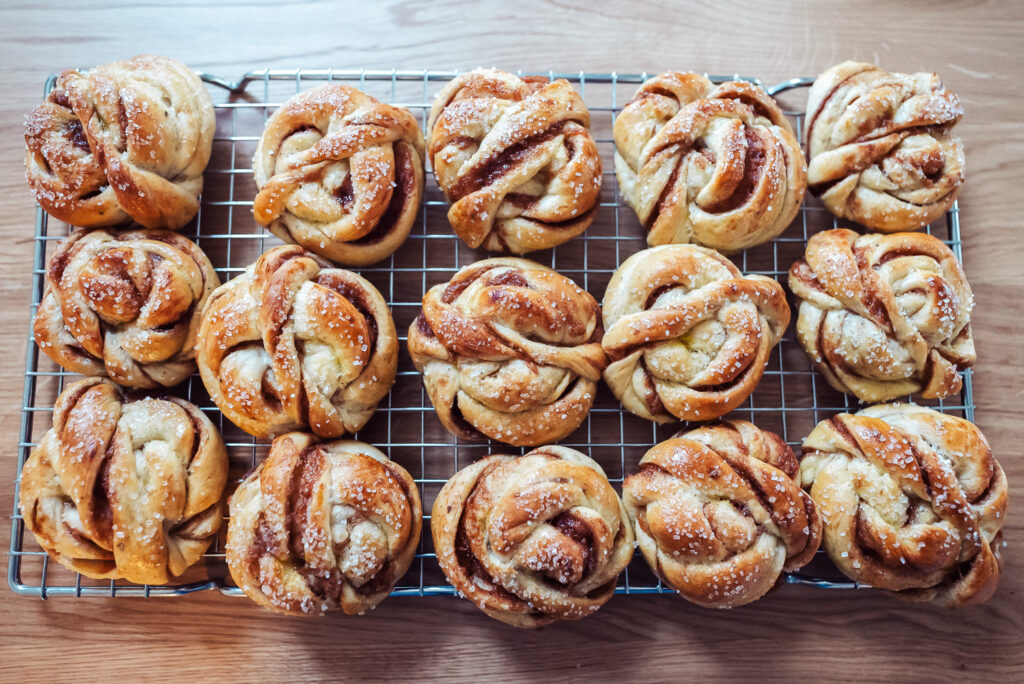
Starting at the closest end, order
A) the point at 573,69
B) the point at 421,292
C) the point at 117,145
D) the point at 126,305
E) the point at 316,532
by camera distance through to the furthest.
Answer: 1. the point at 316,532
2. the point at 126,305
3. the point at 117,145
4. the point at 421,292
5. the point at 573,69

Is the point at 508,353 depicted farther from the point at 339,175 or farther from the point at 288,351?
the point at 339,175

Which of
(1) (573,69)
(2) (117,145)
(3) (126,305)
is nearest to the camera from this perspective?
(3) (126,305)

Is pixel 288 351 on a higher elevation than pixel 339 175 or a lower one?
lower

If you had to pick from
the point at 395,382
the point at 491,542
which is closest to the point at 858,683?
the point at 491,542

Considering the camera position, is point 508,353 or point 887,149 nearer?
point 508,353

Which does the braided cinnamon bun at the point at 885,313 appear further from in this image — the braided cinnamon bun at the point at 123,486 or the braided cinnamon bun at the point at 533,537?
the braided cinnamon bun at the point at 123,486

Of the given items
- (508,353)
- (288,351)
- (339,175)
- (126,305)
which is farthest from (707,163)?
(126,305)
